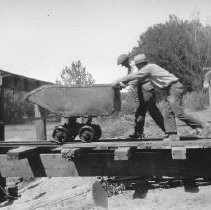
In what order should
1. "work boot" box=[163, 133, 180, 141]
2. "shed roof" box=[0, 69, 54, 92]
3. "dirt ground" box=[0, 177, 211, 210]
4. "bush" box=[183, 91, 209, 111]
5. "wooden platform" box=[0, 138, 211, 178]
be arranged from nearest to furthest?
"wooden platform" box=[0, 138, 211, 178]
"work boot" box=[163, 133, 180, 141]
"dirt ground" box=[0, 177, 211, 210]
"shed roof" box=[0, 69, 54, 92]
"bush" box=[183, 91, 209, 111]

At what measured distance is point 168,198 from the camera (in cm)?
802

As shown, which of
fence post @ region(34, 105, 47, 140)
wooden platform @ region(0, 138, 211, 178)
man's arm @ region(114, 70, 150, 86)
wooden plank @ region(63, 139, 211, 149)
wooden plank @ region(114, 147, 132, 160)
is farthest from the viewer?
fence post @ region(34, 105, 47, 140)

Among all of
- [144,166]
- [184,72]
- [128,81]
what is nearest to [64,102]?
[128,81]

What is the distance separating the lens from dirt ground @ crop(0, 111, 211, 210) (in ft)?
25.5

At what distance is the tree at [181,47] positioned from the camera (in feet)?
131

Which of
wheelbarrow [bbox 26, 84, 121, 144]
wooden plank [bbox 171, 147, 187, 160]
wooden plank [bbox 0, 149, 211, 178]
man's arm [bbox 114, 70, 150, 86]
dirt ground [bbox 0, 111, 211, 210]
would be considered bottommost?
dirt ground [bbox 0, 111, 211, 210]

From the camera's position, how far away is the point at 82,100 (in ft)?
23.3

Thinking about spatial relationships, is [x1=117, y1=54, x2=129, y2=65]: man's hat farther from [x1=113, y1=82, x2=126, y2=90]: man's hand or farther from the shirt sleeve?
[x1=113, y1=82, x2=126, y2=90]: man's hand

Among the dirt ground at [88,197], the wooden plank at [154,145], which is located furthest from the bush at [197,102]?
the wooden plank at [154,145]

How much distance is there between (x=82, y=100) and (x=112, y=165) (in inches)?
51.1

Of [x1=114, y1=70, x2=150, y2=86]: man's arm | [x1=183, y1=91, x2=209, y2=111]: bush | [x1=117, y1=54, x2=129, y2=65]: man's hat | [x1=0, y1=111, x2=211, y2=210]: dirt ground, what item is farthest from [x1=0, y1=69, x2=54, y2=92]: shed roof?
[x1=183, y1=91, x2=209, y2=111]: bush

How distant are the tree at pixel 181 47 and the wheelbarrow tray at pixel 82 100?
1270 inches

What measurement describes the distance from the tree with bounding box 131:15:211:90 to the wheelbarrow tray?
106 feet

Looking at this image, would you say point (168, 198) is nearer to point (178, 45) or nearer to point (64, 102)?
point (64, 102)
